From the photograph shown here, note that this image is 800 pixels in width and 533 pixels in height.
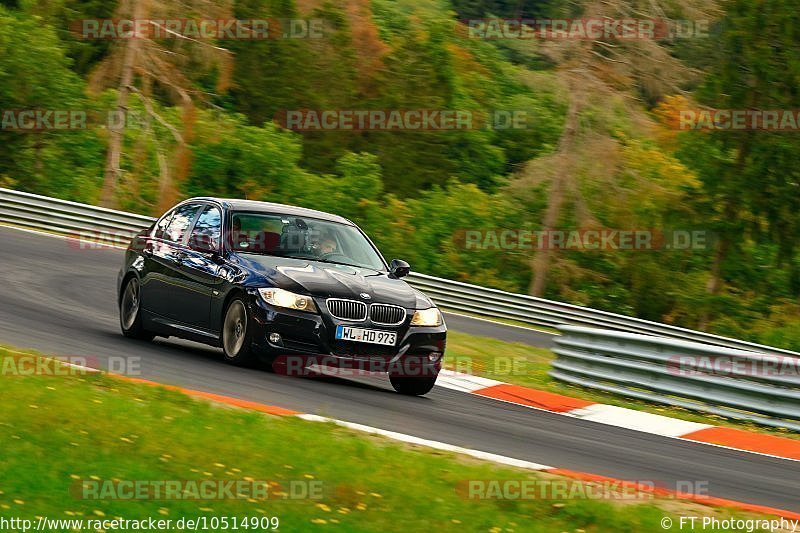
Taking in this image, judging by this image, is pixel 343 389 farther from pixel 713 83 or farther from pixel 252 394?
pixel 713 83

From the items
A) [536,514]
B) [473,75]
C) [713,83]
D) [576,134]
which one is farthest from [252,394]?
[473,75]

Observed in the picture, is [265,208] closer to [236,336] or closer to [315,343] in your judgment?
[236,336]

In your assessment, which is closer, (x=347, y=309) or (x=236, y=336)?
(x=347, y=309)

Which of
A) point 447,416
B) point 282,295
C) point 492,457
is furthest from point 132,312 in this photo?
point 492,457

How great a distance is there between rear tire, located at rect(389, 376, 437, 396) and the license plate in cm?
61

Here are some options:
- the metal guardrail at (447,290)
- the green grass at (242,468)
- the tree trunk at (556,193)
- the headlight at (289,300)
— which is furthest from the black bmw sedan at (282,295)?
the tree trunk at (556,193)

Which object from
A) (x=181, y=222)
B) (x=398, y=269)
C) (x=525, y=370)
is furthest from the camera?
(x=525, y=370)

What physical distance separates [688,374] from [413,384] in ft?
10.7

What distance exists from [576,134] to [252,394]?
25398 mm

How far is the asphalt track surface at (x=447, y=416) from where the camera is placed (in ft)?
29.7

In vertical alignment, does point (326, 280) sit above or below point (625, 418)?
above

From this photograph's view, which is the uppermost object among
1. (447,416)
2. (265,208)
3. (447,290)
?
(265,208)

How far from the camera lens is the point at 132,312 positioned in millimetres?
13070

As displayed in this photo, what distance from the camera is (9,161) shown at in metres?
38.8
